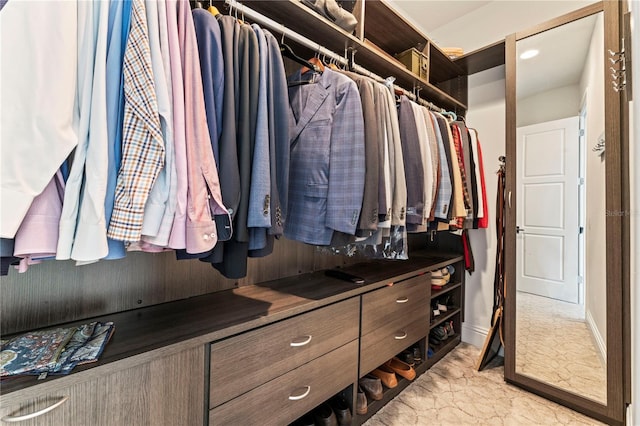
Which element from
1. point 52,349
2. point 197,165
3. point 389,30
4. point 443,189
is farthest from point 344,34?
point 52,349

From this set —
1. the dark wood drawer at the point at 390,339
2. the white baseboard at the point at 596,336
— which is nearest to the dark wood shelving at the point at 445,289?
the dark wood drawer at the point at 390,339

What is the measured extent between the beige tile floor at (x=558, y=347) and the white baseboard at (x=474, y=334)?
0.45 metres

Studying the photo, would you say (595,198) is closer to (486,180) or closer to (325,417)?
(486,180)

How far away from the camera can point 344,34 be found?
4.25 feet

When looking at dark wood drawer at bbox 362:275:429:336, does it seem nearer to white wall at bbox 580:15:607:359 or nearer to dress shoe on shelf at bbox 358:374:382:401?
dress shoe on shelf at bbox 358:374:382:401

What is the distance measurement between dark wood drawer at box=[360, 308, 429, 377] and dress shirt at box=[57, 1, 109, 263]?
1.17 m

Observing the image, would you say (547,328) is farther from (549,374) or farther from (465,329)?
(465,329)

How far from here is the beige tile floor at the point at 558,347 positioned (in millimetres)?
1545

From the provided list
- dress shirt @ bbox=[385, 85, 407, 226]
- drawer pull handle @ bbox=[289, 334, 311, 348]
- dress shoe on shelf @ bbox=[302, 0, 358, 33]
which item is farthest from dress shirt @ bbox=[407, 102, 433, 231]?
drawer pull handle @ bbox=[289, 334, 311, 348]

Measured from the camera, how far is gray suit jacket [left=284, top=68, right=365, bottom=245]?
1.01 m

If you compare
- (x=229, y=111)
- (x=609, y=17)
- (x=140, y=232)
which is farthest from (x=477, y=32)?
(x=140, y=232)

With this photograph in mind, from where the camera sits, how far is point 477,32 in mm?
2246

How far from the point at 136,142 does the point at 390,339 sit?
1460 mm

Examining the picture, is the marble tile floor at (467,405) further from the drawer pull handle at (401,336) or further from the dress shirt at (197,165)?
the dress shirt at (197,165)
